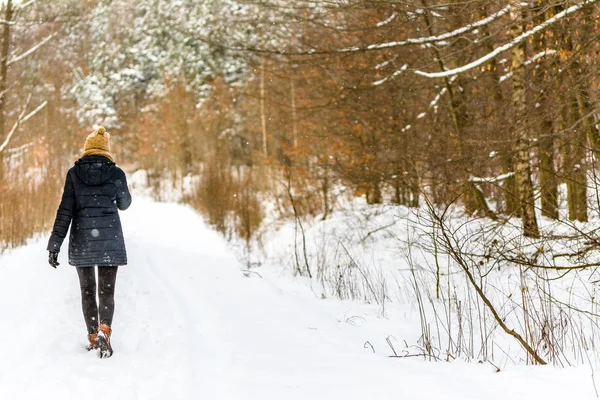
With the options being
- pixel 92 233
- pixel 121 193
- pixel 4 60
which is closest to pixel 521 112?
pixel 121 193

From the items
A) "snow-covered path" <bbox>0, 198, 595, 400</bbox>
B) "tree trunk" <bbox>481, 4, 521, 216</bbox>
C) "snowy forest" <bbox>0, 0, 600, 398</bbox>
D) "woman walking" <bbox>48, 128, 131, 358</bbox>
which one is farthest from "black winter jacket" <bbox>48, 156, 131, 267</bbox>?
"tree trunk" <bbox>481, 4, 521, 216</bbox>

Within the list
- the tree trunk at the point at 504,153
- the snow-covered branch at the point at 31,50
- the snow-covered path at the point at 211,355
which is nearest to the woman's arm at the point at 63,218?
the snow-covered path at the point at 211,355

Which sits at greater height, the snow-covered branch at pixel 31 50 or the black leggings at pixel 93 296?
the snow-covered branch at pixel 31 50

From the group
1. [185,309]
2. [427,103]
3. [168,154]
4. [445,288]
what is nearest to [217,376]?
[185,309]

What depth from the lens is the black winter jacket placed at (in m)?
4.11

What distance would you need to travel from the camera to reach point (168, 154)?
127 ft

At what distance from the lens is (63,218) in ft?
13.6

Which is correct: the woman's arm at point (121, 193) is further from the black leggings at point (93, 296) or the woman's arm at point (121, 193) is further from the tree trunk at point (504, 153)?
the tree trunk at point (504, 153)

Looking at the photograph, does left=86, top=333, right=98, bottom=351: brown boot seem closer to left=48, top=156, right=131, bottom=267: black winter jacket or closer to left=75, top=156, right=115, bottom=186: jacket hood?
left=48, top=156, right=131, bottom=267: black winter jacket

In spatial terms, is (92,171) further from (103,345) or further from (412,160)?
(412,160)

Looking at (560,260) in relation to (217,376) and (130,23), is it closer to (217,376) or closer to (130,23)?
(217,376)

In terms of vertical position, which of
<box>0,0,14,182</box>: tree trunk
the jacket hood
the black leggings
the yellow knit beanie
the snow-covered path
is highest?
<box>0,0,14,182</box>: tree trunk

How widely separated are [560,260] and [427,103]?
612cm

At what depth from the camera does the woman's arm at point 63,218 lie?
411 centimetres
